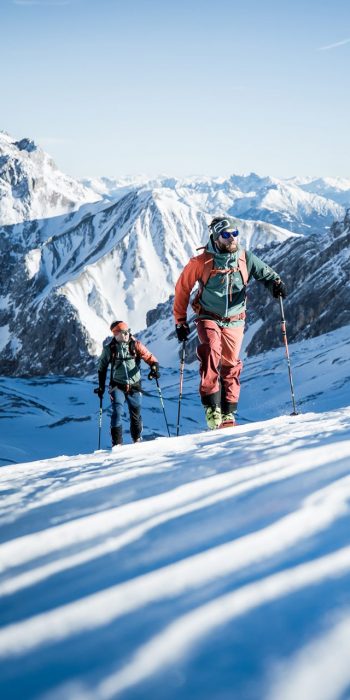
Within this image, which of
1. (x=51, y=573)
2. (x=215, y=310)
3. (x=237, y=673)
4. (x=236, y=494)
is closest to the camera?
(x=237, y=673)

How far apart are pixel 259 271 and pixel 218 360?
5.68 ft

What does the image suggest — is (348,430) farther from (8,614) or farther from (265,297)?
(265,297)

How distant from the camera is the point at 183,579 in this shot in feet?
8.31

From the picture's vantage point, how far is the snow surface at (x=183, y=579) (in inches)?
78.4

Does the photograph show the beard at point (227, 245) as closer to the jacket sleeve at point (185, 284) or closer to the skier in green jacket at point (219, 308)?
the skier in green jacket at point (219, 308)

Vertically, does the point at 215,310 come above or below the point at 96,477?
above

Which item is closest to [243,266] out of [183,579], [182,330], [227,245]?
[227,245]

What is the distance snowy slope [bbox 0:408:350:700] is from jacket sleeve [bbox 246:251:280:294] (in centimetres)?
491

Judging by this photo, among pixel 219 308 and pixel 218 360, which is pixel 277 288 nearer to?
pixel 219 308

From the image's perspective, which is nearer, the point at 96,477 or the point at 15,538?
the point at 15,538

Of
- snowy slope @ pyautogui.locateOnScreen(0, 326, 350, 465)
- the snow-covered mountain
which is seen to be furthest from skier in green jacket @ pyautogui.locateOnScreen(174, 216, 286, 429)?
the snow-covered mountain

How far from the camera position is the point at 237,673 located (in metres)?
1.98

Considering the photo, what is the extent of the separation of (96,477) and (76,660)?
2226 millimetres

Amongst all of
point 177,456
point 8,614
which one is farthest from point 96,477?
point 8,614
